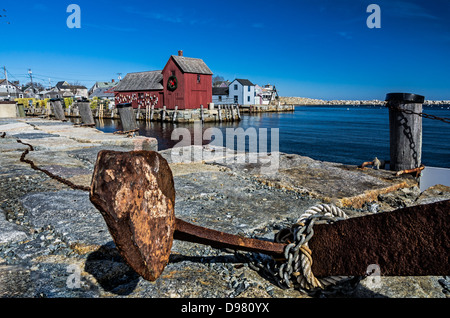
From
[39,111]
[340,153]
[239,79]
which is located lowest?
[340,153]

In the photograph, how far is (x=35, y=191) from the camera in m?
2.97

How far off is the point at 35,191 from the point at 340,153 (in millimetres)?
20176

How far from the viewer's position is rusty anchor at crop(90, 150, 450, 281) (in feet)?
3.83

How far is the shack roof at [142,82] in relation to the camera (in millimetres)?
40781

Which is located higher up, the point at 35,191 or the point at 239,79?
the point at 239,79

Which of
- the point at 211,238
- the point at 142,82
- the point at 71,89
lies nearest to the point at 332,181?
the point at 211,238

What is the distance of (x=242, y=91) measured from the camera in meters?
73.3

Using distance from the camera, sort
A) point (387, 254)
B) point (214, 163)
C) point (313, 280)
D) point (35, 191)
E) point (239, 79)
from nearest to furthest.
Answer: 1. point (387, 254)
2. point (313, 280)
3. point (35, 191)
4. point (214, 163)
5. point (239, 79)

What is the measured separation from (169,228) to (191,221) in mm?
1062

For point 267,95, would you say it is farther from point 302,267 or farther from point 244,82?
point 302,267

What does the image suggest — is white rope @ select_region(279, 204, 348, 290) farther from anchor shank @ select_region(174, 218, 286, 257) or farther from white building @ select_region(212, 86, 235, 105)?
white building @ select_region(212, 86, 235, 105)
